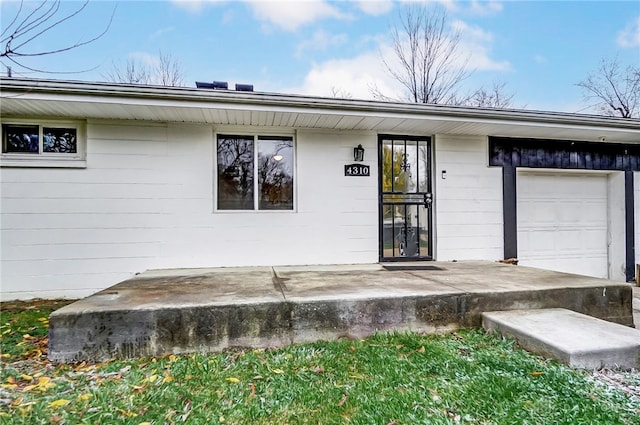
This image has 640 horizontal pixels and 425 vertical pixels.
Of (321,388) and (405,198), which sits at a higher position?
(405,198)

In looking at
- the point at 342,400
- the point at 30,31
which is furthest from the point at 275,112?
the point at 342,400

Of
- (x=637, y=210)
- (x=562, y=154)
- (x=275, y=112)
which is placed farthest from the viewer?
(x=637, y=210)

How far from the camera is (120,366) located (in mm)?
2426

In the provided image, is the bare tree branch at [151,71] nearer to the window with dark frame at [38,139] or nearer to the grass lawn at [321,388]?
the window with dark frame at [38,139]

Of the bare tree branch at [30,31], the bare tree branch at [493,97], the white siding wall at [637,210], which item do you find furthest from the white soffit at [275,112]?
the bare tree branch at [493,97]

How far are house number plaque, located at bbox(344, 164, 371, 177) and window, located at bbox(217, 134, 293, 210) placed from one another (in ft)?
2.85

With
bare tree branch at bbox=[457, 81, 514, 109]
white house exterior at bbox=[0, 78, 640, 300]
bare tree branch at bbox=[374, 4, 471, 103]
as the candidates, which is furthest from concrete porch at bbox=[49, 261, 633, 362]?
bare tree branch at bbox=[457, 81, 514, 109]

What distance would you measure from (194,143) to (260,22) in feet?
23.6

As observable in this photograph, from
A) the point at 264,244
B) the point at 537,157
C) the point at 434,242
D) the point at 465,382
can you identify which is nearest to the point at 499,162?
the point at 537,157

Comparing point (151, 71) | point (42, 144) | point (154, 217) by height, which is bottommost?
point (154, 217)

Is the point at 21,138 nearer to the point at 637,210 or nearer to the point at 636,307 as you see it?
the point at 636,307

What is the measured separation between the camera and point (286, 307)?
2789mm

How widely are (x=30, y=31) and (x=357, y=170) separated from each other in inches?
156

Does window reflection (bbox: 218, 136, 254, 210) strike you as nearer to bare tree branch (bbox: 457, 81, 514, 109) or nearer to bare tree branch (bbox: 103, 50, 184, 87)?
bare tree branch (bbox: 103, 50, 184, 87)
